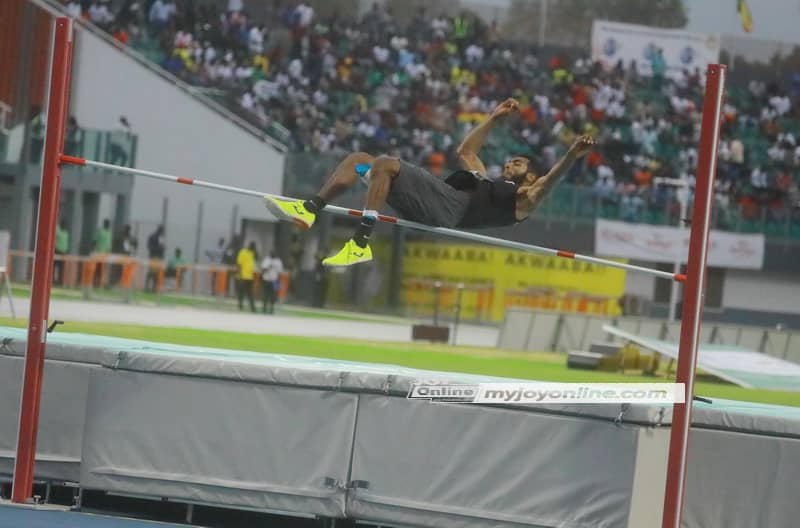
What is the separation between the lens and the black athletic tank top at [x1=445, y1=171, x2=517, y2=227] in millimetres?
8648

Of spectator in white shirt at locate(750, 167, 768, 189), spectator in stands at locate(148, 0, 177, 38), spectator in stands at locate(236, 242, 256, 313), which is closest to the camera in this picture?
spectator in stands at locate(236, 242, 256, 313)

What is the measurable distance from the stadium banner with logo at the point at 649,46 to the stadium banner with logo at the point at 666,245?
5287 mm

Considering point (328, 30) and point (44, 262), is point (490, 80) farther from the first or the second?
point (44, 262)

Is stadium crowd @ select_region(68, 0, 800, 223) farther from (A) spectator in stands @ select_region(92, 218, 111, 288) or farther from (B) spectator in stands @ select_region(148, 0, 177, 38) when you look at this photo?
(A) spectator in stands @ select_region(92, 218, 111, 288)

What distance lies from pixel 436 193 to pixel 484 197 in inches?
16.8

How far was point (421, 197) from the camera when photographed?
8266 millimetres

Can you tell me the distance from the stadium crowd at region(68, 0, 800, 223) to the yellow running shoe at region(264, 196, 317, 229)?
24.1m

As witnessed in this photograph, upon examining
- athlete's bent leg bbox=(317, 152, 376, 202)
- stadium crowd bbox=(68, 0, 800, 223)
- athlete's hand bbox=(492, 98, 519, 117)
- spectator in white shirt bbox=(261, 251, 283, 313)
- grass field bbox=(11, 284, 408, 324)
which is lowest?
grass field bbox=(11, 284, 408, 324)

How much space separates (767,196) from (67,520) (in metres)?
28.4

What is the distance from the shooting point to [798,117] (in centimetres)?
3600

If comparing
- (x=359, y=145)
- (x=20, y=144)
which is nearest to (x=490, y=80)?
(x=359, y=145)

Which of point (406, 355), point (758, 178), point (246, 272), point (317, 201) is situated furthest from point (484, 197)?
point (758, 178)

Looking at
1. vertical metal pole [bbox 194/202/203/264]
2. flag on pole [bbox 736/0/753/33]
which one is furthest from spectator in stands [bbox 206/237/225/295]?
flag on pole [bbox 736/0/753/33]

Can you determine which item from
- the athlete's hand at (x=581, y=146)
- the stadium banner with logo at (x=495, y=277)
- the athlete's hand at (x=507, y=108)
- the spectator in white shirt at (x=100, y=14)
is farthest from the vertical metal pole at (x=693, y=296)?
the spectator in white shirt at (x=100, y=14)
